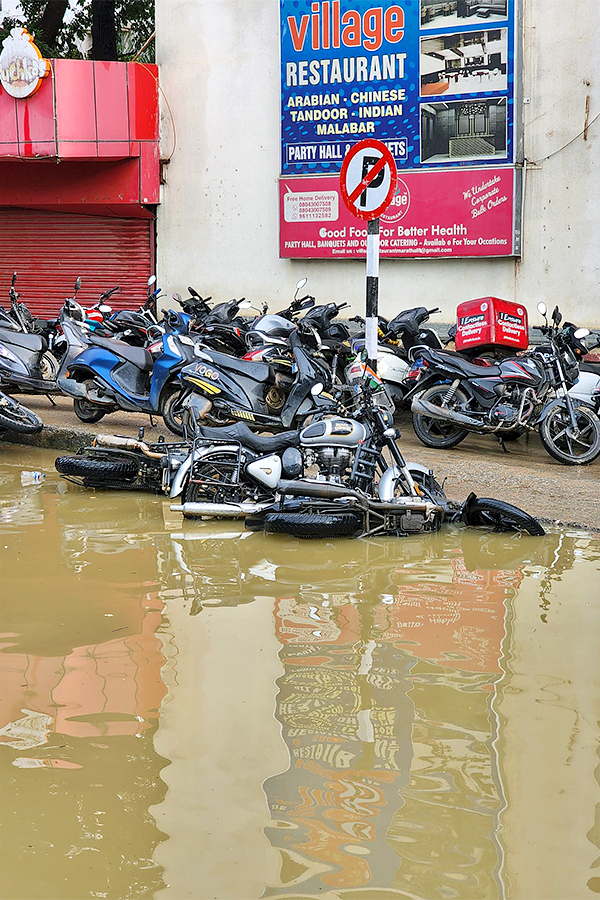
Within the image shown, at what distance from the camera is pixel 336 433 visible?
6.56m

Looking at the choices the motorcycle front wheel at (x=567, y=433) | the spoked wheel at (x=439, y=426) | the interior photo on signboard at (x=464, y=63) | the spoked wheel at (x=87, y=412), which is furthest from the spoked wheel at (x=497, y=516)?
the interior photo on signboard at (x=464, y=63)

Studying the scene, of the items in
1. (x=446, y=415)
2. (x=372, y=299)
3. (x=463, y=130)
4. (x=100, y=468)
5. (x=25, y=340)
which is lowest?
(x=100, y=468)

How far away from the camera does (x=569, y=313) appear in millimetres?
11742

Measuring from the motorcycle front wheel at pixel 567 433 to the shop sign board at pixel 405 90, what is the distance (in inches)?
152

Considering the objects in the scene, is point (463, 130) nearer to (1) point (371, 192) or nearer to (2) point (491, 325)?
(2) point (491, 325)

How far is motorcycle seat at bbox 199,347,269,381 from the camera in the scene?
8.90 meters

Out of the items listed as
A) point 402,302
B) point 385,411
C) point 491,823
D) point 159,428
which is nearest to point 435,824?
point 491,823

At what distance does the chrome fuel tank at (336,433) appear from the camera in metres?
6.55

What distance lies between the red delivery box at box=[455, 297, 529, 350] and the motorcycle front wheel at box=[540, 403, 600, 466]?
1.21 m

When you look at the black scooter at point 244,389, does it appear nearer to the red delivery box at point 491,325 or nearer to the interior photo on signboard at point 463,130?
the red delivery box at point 491,325

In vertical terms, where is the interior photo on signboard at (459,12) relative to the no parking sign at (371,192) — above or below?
above

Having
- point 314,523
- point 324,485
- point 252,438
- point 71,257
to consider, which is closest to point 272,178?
point 71,257

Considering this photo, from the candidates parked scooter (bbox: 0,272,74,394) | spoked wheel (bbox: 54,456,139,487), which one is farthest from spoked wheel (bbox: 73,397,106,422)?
spoked wheel (bbox: 54,456,139,487)

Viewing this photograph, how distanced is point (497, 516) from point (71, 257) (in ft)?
36.6
